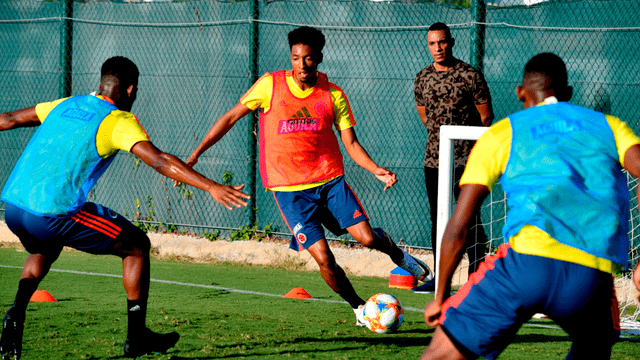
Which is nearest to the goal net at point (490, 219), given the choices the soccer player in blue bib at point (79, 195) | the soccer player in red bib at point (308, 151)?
the soccer player in red bib at point (308, 151)

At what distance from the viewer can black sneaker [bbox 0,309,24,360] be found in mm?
4504

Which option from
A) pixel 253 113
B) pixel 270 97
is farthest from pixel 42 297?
pixel 253 113

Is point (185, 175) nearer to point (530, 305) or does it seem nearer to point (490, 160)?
point (490, 160)

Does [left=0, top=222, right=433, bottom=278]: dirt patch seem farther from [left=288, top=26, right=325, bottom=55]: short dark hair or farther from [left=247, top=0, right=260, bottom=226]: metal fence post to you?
[left=288, top=26, right=325, bottom=55]: short dark hair

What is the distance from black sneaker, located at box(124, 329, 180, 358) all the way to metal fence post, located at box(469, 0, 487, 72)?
498cm

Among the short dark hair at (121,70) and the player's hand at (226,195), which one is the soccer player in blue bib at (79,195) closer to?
the short dark hair at (121,70)

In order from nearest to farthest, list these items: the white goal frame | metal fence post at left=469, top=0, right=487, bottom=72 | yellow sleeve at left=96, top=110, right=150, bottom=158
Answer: yellow sleeve at left=96, top=110, right=150, bottom=158 → the white goal frame → metal fence post at left=469, top=0, right=487, bottom=72

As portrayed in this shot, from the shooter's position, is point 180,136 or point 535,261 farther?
point 180,136

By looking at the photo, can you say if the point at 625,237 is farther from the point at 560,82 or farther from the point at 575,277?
the point at 560,82

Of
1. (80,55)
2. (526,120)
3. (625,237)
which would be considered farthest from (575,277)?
(80,55)

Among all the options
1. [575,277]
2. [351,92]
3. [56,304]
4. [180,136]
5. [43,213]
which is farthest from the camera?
[180,136]

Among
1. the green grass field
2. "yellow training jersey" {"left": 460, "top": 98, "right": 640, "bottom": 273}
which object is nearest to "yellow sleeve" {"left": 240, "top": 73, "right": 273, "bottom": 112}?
the green grass field

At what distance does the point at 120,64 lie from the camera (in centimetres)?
468

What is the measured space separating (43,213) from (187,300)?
2588 millimetres
